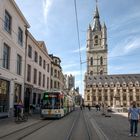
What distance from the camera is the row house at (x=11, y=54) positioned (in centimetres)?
2434

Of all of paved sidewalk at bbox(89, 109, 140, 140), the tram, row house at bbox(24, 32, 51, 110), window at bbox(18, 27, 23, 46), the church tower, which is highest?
the church tower

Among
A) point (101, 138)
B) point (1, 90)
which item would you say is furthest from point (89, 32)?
point (101, 138)

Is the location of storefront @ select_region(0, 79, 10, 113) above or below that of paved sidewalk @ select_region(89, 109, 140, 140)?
above

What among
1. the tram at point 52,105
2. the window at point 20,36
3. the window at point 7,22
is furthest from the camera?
the window at point 20,36

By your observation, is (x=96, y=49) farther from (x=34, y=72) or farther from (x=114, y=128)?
(x=114, y=128)

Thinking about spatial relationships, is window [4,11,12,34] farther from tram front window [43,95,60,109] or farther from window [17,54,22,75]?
tram front window [43,95,60,109]

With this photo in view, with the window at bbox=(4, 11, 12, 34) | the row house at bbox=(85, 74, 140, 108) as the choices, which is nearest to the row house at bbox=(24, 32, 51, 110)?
the window at bbox=(4, 11, 12, 34)

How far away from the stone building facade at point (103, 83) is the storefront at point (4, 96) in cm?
10282

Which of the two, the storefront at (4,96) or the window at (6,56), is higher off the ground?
the window at (6,56)

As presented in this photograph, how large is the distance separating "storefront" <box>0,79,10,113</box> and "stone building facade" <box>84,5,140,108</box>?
4048 inches

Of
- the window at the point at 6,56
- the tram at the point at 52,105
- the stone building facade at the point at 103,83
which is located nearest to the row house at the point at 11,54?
the window at the point at 6,56

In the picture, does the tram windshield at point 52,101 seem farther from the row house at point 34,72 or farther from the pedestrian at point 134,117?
the pedestrian at point 134,117

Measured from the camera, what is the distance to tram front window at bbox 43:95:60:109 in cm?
2667

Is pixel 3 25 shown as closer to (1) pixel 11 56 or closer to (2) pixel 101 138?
(1) pixel 11 56
